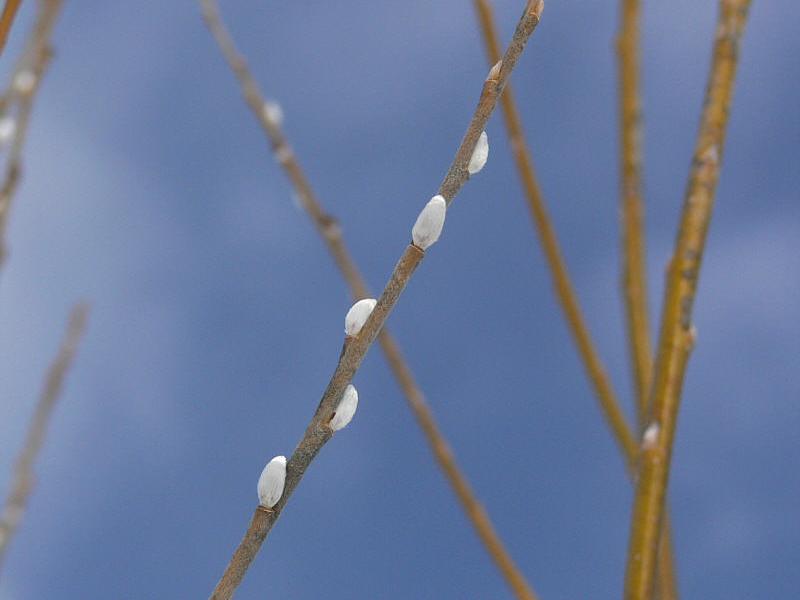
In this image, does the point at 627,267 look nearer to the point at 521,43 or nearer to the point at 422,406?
the point at 422,406

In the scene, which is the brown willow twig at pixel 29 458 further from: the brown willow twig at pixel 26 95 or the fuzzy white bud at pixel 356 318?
the fuzzy white bud at pixel 356 318

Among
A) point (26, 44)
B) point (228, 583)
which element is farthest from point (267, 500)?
point (26, 44)

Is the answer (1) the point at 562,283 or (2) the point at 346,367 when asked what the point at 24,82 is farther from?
(2) the point at 346,367

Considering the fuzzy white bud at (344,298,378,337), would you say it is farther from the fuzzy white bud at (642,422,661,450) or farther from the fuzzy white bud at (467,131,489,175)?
the fuzzy white bud at (642,422,661,450)

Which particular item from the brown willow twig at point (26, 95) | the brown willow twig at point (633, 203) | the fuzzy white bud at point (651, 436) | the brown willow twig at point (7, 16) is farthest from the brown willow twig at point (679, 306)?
the brown willow twig at point (26, 95)

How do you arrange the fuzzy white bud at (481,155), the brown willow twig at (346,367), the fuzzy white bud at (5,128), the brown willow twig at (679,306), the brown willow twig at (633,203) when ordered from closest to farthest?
the brown willow twig at (346,367), the fuzzy white bud at (481,155), the brown willow twig at (679,306), the brown willow twig at (633,203), the fuzzy white bud at (5,128)

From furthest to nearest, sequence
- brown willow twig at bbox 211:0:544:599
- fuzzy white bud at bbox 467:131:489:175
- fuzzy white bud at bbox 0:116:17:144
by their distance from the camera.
Result: 1. fuzzy white bud at bbox 0:116:17:144
2. fuzzy white bud at bbox 467:131:489:175
3. brown willow twig at bbox 211:0:544:599

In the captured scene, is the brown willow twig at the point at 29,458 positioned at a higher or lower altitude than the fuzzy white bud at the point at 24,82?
lower

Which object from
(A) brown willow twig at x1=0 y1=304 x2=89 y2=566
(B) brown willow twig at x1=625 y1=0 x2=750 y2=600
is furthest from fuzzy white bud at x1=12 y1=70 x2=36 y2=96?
(B) brown willow twig at x1=625 y1=0 x2=750 y2=600
